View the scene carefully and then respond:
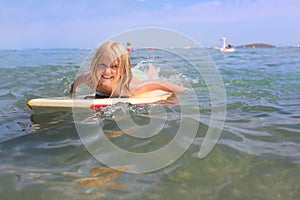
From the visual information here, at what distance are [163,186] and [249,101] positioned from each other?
3118mm

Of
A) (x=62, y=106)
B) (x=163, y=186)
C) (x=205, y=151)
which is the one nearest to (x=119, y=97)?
(x=62, y=106)

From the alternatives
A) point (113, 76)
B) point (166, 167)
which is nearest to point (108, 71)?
point (113, 76)

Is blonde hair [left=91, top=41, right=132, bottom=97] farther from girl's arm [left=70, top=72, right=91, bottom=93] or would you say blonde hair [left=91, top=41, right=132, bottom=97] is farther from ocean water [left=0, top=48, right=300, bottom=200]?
ocean water [left=0, top=48, right=300, bottom=200]

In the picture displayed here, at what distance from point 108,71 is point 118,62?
20cm

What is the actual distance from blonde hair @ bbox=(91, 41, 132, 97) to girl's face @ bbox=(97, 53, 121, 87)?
1.7 inches

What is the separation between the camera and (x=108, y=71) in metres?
4.33

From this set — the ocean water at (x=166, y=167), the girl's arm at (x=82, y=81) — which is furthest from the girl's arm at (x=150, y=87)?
the girl's arm at (x=82, y=81)

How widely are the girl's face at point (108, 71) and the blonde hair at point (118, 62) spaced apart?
0.14 ft

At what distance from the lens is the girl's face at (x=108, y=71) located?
423 centimetres

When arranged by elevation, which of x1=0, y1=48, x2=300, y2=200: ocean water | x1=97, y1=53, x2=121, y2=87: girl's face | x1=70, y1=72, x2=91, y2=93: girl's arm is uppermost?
x1=97, y1=53, x2=121, y2=87: girl's face

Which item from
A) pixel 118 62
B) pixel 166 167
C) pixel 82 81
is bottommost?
pixel 166 167

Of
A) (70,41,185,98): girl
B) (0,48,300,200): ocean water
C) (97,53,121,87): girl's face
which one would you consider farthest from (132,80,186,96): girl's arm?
(0,48,300,200): ocean water

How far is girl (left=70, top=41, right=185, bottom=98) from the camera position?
421cm

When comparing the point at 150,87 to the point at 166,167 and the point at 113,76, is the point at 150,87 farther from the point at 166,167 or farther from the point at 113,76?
the point at 166,167
